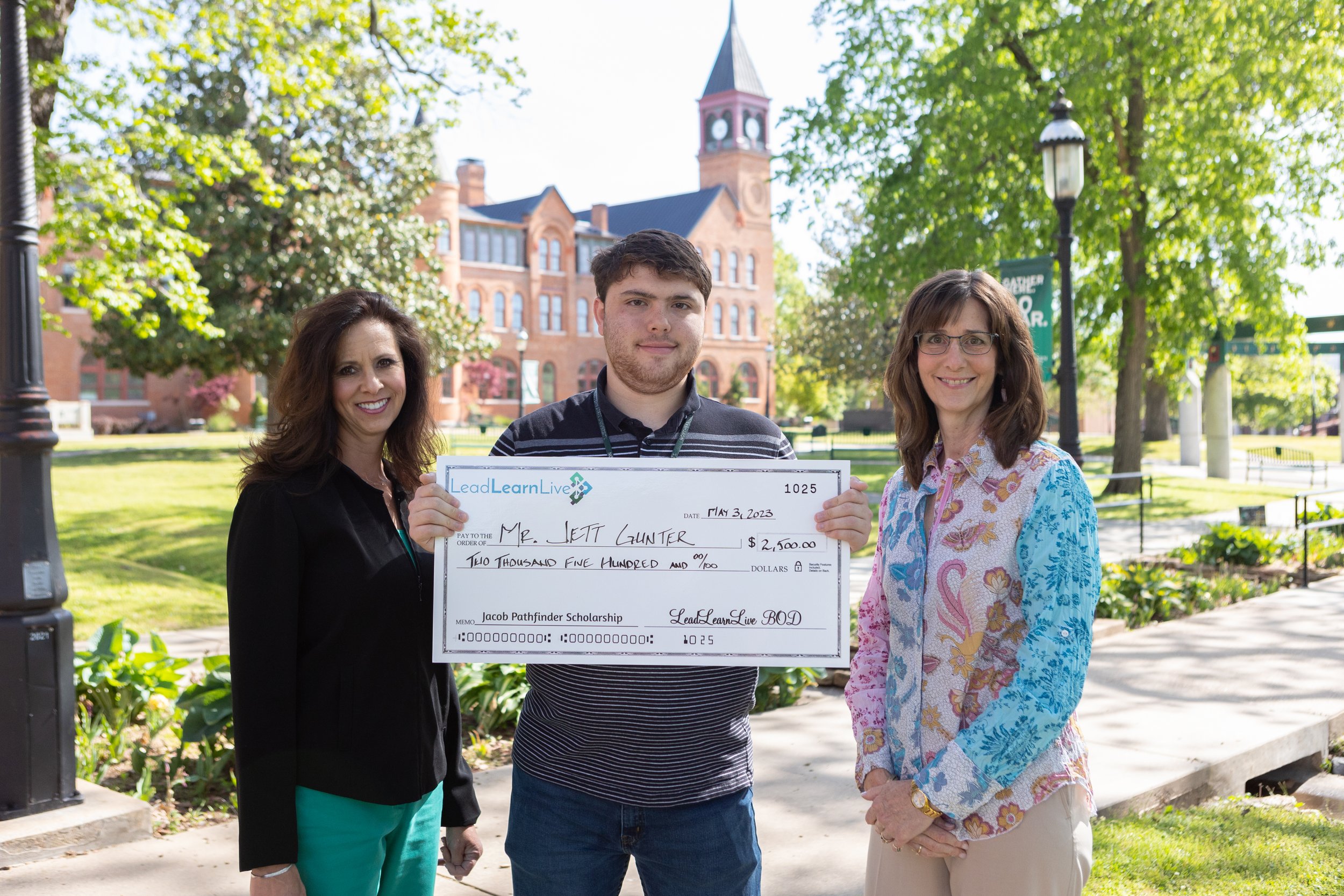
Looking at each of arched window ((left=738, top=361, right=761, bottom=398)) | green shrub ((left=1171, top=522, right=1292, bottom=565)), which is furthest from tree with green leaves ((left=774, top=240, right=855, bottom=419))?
green shrub ((left=1171, top=522, right=1292, bottom=565))

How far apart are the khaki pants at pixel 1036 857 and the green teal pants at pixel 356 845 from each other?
1286 millimetres

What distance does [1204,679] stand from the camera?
7.32 m

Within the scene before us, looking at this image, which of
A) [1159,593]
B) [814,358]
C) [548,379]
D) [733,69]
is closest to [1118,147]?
[1159,593]

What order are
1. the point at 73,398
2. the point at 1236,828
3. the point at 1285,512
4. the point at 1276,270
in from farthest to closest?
the point at 73,398, the point at 1276,270, the point at 1285,512, the point at 1236,828

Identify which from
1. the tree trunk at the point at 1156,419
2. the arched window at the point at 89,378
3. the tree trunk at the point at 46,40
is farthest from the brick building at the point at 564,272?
the tree trunk at the point at 46,40

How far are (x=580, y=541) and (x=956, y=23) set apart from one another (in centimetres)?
2136

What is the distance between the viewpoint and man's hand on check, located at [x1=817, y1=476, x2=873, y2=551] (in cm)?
264

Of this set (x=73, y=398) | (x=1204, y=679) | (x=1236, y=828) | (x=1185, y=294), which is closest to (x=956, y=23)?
(x=1185, y=294)

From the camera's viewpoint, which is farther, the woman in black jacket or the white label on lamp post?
the white label on lamp post

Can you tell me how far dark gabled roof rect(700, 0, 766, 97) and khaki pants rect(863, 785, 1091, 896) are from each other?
84996 mm

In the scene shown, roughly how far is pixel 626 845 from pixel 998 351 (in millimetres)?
1453

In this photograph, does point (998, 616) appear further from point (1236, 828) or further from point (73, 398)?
point (73, 398)

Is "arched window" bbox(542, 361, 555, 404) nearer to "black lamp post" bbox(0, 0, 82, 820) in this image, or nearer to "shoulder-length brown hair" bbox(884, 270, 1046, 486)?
"black lamp post" bbox(0, 0, 82, 820)

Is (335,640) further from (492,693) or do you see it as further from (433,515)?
(492,693)
